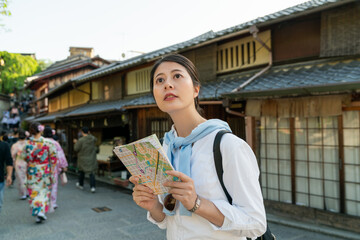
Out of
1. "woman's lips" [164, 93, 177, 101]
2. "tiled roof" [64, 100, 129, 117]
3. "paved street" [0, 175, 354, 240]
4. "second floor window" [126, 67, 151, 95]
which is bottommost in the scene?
"paved street" [0, 175, 354, 240]

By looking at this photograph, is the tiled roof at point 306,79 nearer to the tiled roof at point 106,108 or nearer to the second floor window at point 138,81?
the second floor window at point 138,81

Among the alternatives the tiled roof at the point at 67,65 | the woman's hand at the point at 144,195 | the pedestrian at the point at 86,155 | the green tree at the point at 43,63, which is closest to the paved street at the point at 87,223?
the pedestrian at the point at 86,155

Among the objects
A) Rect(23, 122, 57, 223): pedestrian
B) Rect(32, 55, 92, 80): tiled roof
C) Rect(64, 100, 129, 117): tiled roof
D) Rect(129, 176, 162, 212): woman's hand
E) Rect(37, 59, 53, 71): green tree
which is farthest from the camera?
Rect(37, 59, 53, 71): green tree

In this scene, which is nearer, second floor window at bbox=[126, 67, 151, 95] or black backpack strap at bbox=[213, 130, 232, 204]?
black backpack strap at bbox=[213, 130, 232, 204]

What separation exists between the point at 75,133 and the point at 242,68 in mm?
14638

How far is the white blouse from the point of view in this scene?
1.41 m

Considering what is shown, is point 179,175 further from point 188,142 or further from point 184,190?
point 188,142

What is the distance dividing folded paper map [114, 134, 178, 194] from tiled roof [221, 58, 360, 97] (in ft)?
14.4

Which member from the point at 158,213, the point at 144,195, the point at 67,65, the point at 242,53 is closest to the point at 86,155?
the point at 242,53

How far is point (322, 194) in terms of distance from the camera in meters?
6.19

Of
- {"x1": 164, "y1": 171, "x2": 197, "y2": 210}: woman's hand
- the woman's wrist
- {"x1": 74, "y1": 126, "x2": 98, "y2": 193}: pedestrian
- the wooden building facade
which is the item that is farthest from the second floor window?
{"x1": 164, "y1": 171, "x2": 197, "y2": 210}: woman's hand

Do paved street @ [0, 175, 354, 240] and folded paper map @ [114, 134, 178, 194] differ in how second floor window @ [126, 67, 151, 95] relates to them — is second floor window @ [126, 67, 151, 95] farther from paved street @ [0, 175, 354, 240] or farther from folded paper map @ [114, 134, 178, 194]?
folded paper map @ [114, 134, 178, 194]

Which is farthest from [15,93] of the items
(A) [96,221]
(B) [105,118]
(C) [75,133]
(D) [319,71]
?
(D) [319,71]

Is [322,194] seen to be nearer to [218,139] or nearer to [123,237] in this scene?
[123,237]
